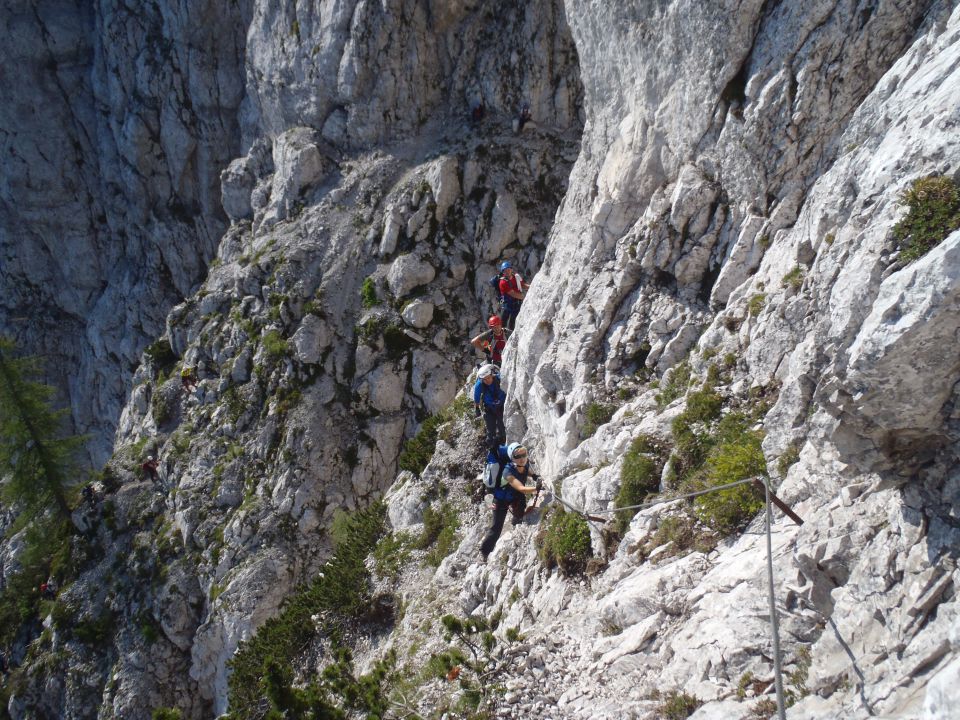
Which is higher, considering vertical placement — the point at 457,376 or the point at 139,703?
the point at 457,376

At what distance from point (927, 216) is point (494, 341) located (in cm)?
1416

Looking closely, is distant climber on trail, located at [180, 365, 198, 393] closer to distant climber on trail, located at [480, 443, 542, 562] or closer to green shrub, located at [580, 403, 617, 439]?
distant climber on trail, located at [480, 443, 542, 562]

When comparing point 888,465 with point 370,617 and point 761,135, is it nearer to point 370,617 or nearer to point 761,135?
point 761,135

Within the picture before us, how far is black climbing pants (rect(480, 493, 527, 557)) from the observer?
12.3m

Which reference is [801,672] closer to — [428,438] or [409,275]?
[428,438]

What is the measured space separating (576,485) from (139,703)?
67.1ft

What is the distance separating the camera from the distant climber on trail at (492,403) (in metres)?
15.9

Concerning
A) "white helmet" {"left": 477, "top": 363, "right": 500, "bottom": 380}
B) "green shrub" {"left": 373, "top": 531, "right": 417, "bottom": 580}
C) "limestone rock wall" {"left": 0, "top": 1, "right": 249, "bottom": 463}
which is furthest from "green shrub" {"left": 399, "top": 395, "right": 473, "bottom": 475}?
"limestone rock wall" {"left": 0, "top": 1, "right": 249, "bottom": 463}

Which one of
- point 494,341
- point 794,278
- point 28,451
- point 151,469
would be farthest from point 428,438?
point 28,451

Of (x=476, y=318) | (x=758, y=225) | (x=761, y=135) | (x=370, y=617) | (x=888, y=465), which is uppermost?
(x=476, y=318)

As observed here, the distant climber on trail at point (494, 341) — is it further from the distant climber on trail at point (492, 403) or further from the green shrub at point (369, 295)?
the green shrub at point (369, 295)

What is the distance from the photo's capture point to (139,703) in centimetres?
2208

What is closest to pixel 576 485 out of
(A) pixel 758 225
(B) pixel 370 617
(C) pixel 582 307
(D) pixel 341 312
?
(C) pixel 582 307

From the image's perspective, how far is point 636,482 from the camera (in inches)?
379
